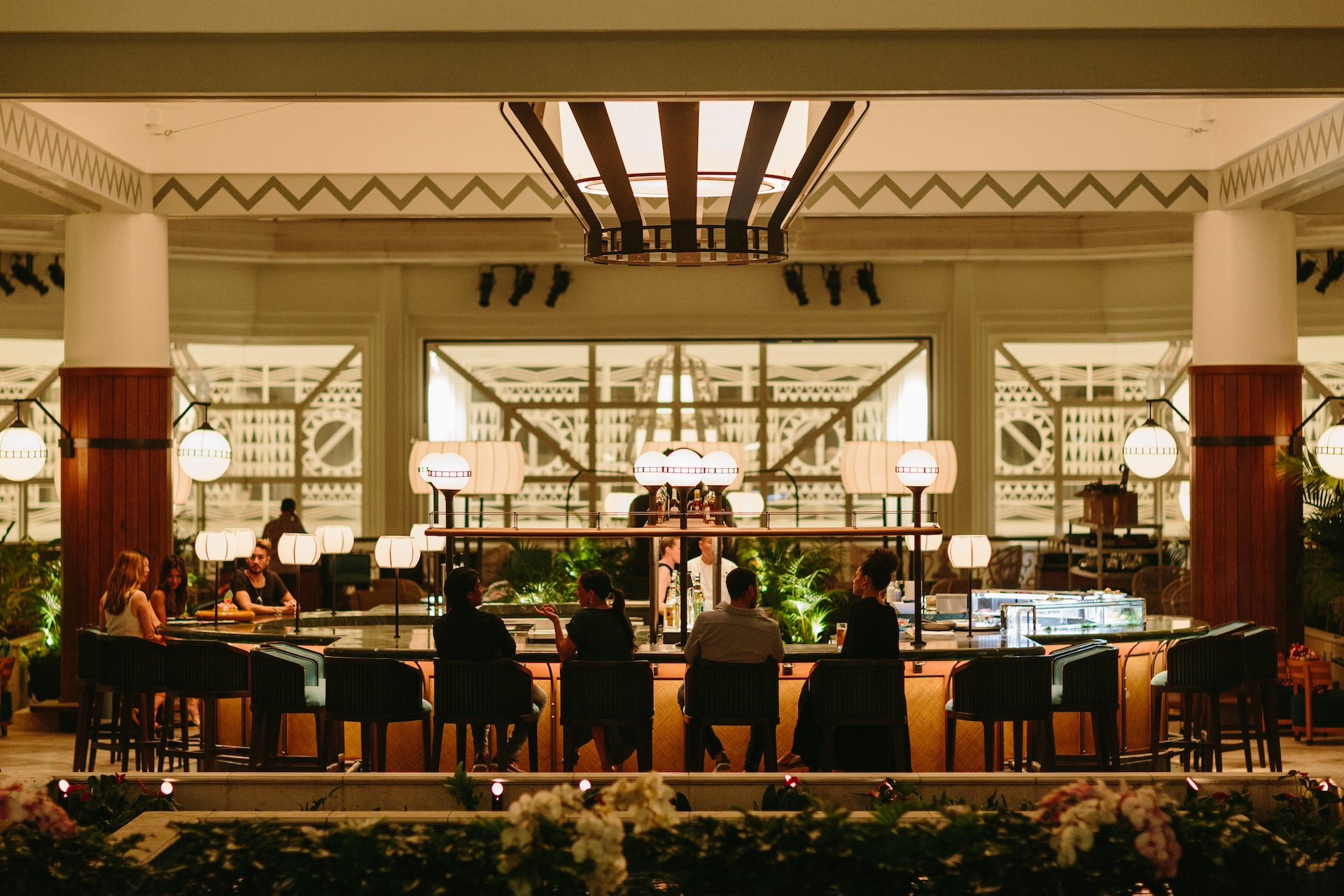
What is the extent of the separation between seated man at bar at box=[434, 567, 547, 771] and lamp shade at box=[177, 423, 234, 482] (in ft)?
15.5

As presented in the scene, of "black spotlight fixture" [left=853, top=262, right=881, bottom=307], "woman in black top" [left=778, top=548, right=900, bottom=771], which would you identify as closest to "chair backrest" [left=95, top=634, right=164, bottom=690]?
"woman in black top" [left=778, top=548, right=900, bottom=771]

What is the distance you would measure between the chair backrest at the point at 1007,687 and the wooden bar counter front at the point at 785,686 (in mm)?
242

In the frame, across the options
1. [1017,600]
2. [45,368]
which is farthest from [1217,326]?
[45,368]

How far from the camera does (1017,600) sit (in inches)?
350

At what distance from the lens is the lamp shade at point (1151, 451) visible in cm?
1143

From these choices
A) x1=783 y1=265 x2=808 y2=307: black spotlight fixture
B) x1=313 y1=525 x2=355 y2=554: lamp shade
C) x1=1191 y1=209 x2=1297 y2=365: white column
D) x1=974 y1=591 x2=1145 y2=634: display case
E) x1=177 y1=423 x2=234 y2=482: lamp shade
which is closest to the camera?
x1=974 y1=591 x2=1145 y2=634: display case

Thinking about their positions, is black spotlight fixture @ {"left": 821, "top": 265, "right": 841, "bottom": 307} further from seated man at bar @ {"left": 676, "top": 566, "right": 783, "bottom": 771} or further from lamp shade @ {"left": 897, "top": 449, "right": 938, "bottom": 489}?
seated man at bar @ {"left": 676, "top": 566, "right": 783, "bottom": 771}

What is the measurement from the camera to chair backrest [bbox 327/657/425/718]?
6.85 metres

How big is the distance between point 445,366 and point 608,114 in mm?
10904

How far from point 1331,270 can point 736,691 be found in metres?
10.2

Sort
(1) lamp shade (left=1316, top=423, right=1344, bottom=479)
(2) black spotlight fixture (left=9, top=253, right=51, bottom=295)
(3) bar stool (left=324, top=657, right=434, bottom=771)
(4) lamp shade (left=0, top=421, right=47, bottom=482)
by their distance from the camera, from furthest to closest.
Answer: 1. (2) black spotlight fixture (left=9, top=253, right=51, bottom=295)
2. (4) lamp shade (left=0, top=421, right=47, bottom=482)
3. (1) lamp shade (left=1316, top=423, right=1344, bottom=479)
4. (3) bar stool (left=324, top=657, right=434, bottom=771)

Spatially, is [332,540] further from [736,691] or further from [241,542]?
[736,691]

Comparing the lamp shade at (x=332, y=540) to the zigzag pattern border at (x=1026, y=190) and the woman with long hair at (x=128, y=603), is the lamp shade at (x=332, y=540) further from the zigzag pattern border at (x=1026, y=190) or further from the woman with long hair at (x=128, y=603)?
the zigzag pattern border at (x=1026, y=190)

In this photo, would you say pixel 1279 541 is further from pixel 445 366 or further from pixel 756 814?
pixel 445 366
